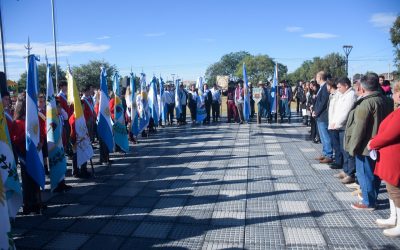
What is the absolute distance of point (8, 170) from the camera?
4.06 m

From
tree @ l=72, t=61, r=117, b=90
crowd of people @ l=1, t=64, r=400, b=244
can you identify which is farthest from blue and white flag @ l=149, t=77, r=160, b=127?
tree @ l=72, t=61, r=117, b=90

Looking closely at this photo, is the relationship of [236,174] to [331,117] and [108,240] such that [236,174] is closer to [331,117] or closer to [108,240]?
[331,117]

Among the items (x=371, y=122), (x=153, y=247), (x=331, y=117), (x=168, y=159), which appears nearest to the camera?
(x=153, y=247)

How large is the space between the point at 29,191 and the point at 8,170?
58.2 inches

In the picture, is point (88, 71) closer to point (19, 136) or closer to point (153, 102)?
point (153, 102)

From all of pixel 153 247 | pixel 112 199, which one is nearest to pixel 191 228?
pixel 153 247

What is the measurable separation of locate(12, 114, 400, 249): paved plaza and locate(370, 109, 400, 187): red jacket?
776mm

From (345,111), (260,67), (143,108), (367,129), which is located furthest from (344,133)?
(260,67)

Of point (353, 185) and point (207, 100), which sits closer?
point (353, 185)

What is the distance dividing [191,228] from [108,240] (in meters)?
1.12

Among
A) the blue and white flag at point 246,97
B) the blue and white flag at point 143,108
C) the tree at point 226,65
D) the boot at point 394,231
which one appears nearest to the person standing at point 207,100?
the blue and white flag at point 246,97

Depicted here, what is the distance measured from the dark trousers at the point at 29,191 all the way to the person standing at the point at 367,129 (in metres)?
5.06

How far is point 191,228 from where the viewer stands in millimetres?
4609

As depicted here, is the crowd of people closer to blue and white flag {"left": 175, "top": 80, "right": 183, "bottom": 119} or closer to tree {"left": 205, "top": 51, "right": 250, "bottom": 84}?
blue and white flag {"left": 175, "top": 80, "right": 183, "bottom": 119}
